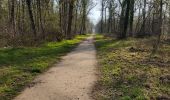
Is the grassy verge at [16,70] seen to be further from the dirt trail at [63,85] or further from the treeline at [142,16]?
the treeline at [142,16]

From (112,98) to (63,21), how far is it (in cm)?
3418

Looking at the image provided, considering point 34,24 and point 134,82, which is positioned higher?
point 34,24

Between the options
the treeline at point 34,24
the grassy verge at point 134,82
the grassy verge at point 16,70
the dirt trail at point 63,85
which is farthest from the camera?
the treeline at point 34,24

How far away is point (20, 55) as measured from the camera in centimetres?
1711

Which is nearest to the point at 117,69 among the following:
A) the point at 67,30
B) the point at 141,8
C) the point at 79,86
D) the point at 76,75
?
the point at 76,75

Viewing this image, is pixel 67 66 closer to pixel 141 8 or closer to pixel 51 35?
pixel 51 35

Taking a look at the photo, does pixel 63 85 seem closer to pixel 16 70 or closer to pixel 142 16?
pixel 16 70

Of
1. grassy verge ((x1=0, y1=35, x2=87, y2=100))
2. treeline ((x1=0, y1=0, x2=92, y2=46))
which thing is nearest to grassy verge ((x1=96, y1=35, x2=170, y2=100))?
grassy verge ((x1=0, y1=35, x2=87, y2=100))

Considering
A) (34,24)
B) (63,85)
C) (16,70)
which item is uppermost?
(34,24)

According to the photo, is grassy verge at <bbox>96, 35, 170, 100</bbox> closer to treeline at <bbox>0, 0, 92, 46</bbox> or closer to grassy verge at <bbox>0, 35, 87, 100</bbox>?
grassy verge at <bbox>0, 35, 87, 100</bbox>

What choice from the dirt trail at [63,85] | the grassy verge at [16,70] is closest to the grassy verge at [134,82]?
the dirt trail at [63,85]

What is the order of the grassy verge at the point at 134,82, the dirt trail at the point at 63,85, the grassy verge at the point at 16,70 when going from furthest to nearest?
the grassy verge at the point at 16,70
the grassy verge at the point at 134,82
the dirt trail at the point at 63,85

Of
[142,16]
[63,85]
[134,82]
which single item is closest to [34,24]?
[63,85]

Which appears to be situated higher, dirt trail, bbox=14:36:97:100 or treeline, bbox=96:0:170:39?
treeline, bbox=96:0:170:39
